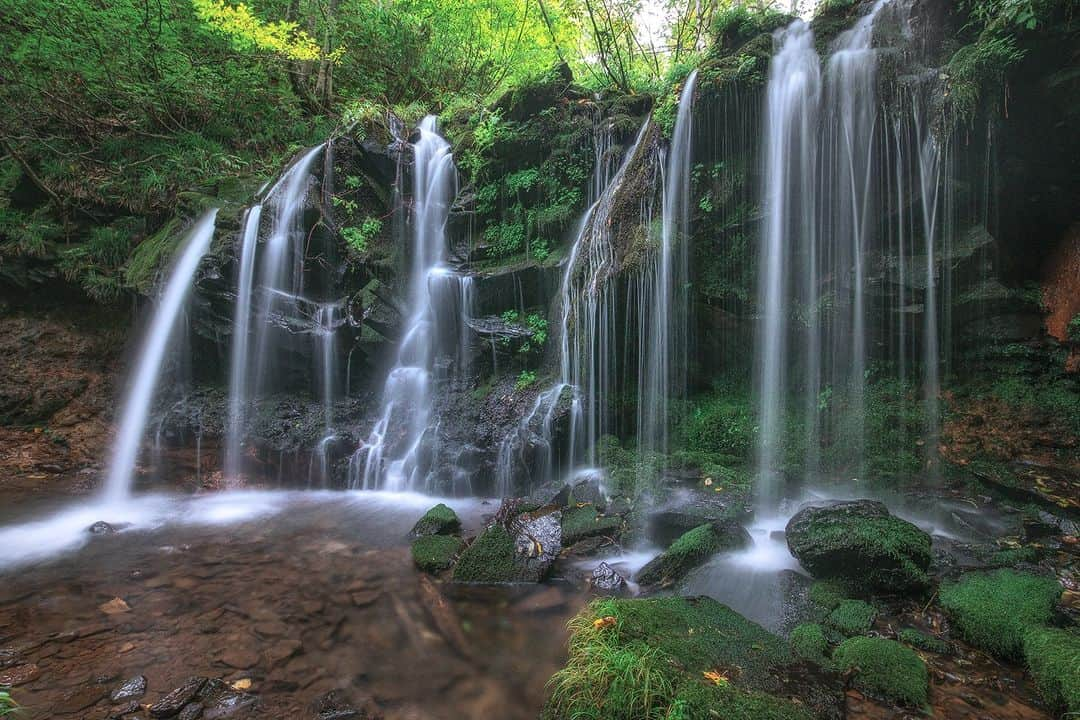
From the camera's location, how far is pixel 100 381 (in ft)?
30.6

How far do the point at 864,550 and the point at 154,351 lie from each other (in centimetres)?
1103

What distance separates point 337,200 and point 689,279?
710 cm

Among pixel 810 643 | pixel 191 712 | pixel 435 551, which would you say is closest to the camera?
pixel 191 712

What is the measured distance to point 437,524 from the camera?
20.1ft

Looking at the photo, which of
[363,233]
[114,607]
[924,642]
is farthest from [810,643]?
[363,233]

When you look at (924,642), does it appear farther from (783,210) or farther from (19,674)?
(19,674)

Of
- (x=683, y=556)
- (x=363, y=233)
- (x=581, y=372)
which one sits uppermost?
(x=363, y=233)

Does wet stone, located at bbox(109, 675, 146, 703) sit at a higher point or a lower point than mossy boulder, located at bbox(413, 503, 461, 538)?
lower

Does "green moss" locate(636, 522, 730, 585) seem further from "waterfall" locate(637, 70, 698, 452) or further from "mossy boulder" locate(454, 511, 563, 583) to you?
"waterfall" locate(637, 70, 698, 452)

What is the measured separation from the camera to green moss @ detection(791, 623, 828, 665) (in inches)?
132

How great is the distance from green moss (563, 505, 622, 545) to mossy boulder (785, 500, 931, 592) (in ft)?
6.17

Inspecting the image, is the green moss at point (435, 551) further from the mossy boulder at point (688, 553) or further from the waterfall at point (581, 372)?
the waterfall at point (581, 372)

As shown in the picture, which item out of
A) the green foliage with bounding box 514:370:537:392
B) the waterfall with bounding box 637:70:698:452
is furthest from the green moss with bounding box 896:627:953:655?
the green foliage with bounding box 514:370:537:392

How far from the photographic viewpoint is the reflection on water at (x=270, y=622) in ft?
10.9
